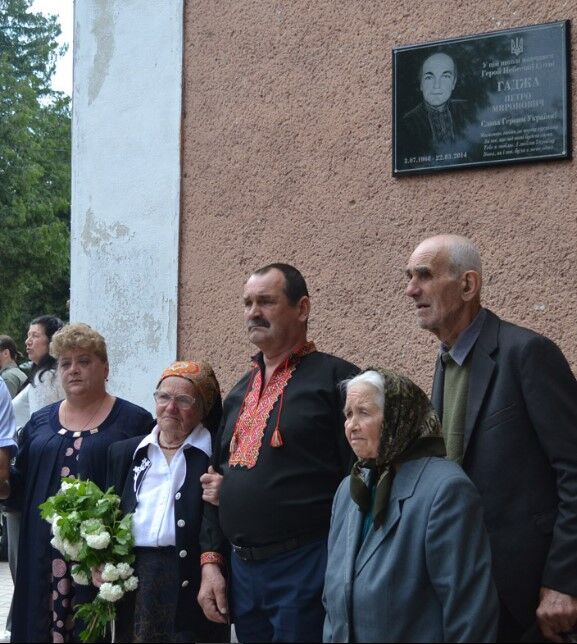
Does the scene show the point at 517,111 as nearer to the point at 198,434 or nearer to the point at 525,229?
the point at 525,229

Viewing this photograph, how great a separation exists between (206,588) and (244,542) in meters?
0.26

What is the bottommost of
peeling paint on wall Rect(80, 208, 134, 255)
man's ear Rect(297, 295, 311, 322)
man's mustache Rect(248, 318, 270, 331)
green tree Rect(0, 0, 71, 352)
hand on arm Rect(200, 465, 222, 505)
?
hand on arm Rect(200, 465, 222, 505)

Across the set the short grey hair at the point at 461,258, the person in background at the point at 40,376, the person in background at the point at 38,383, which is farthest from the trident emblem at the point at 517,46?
the person in background at the point at 38,383

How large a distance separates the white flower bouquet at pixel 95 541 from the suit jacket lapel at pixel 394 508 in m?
1.16

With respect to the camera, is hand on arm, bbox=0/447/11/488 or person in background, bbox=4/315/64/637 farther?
person in background, bbox=4/315/64/637

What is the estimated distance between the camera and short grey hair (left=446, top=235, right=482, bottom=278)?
3566mm

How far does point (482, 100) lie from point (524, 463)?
82.2 inches

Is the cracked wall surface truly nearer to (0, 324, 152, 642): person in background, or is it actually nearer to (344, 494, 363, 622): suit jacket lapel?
(0, 324, 152, 642): person in background

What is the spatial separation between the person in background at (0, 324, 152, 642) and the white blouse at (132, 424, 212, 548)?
32cm

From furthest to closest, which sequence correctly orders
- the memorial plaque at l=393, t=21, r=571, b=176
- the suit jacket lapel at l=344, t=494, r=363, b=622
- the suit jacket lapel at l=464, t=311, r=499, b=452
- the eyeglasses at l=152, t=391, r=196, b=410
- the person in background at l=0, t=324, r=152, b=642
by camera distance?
the memorial plaque at l=393, t=21, r=571, b=176, the person in background at l=0, t=324, r=152, b=642, the eyeglasses at l=152, t=391, r=196, b=410, the suit jacket lapel at l=464, t=311, r=499, b=452, the suit jacket lapel at l=344, t=494, r=363, b=622

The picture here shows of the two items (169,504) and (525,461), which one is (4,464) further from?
(525,461)

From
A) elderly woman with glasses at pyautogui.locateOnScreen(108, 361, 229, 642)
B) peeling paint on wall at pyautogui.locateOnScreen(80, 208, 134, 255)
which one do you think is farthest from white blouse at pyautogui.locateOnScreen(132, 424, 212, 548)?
peeling paint on wall at pyautogui.locateOnScreen(80, 208, 134, 255)

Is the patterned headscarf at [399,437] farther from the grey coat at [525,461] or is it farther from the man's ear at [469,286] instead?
the man's ear at [469,286]

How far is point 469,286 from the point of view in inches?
140
